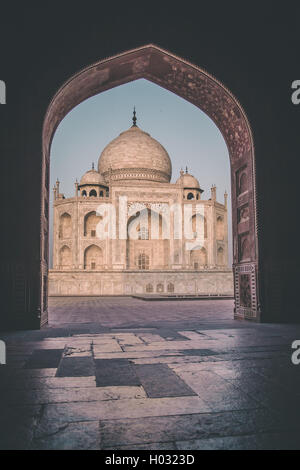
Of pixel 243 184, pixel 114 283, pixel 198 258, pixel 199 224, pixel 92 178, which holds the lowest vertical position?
pixel 114 283

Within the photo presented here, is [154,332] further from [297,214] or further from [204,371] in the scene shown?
[297,214]

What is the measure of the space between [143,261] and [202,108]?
831 inches

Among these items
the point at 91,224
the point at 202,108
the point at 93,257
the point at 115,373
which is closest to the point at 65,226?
the point at 91,224

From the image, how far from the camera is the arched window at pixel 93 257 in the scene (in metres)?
27.9

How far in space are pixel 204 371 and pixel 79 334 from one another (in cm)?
243

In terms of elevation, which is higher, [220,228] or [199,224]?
[199,224]

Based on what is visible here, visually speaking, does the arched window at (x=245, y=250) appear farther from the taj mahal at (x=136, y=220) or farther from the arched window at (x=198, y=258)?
the arched window at (x=198, y=258)

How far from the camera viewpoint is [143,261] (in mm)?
28125

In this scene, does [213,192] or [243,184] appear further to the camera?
[213,192]

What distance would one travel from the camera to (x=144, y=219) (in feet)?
93.2

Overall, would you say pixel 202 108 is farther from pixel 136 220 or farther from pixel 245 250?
pixel 136 220

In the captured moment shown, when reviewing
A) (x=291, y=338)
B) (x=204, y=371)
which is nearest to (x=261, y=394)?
(x=204, y=371)

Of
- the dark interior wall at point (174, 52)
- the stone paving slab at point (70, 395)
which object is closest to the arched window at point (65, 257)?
the dark interior wall at point (174, 52)

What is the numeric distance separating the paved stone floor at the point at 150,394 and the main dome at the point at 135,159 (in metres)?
26.2
